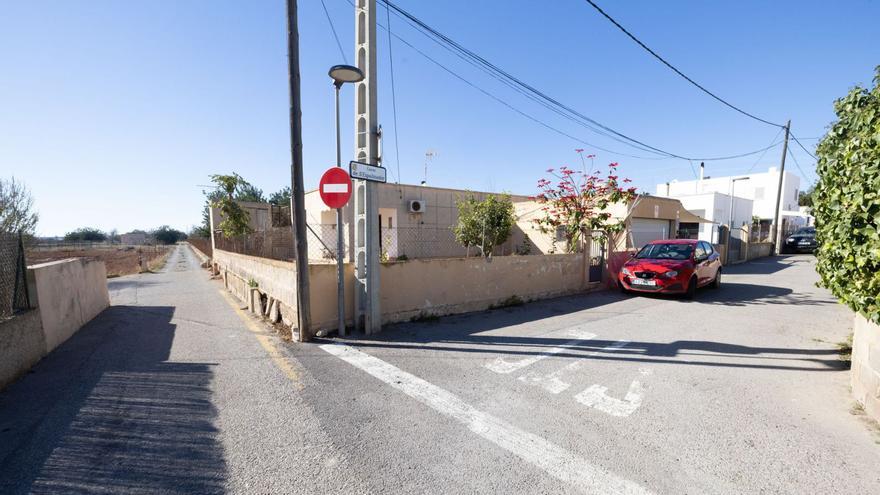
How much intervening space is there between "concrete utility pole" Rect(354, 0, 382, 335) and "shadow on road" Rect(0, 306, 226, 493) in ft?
7.37

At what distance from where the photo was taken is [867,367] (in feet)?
10.5

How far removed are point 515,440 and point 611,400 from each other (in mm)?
1295

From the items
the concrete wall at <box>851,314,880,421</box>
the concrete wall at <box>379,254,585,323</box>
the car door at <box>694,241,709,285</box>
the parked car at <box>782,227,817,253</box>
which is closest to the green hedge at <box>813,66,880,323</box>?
the concrete wall at <box>851,314,880,421</box>

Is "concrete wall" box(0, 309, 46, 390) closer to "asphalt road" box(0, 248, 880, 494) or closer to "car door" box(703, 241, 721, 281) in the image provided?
"asphalt road" box(0, 248, 880, 494)

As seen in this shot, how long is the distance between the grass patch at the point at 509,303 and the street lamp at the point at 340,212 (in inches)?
134

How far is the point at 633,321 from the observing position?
653 cm

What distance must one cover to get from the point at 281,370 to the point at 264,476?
199 centimetres

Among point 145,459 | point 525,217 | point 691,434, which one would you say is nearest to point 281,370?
point 145,459

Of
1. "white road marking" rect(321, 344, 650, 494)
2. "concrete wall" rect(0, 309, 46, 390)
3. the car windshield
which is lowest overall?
"white road marking" rect(321, 344, 650, 494)

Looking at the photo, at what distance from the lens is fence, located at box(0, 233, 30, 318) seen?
4059 millimetres

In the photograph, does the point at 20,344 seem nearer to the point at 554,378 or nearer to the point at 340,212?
the point at 340,212

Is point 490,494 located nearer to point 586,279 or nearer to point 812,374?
point 812,374

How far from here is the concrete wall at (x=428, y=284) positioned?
562 cm

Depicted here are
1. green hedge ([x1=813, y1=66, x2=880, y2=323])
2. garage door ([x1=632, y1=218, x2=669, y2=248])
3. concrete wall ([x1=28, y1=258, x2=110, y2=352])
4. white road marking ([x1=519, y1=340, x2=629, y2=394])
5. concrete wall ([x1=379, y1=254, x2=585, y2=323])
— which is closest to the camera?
green hedge ([x1=813, y1=66, x2=880, y2=323])
